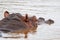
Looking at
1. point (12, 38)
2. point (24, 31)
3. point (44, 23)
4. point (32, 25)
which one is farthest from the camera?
point (44, 23)

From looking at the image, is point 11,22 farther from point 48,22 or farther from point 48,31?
point 48,22

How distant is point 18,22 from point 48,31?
2.60ft

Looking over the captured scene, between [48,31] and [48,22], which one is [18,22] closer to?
[48,31]

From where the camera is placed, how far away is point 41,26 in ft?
27.4

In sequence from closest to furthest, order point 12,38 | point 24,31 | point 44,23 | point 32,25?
point 12,38 < point 24,31 < point 32,25 < point 44,23

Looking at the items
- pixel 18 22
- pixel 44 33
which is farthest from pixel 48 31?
pixel 18 22

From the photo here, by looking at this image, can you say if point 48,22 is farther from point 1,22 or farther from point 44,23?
point 1,22

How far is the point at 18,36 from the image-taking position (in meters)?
7.12

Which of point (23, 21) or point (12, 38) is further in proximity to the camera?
point (23, 21)

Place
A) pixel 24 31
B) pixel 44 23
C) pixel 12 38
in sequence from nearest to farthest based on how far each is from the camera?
pixel 12 38
pixel 24 31
pixel 44 23

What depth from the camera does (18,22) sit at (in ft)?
24.7

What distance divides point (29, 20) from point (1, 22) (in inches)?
29.7

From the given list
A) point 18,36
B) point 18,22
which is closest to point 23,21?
point 18,22

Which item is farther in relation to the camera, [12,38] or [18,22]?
[18,22]
